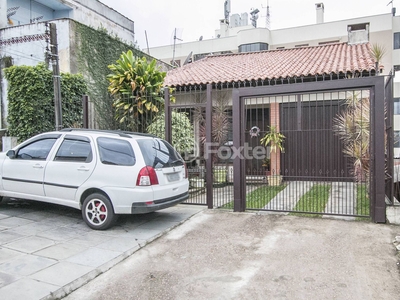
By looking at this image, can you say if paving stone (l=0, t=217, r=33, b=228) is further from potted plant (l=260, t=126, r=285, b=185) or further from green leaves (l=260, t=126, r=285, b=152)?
green leaves (l=260, t=126, r=285, b=152)

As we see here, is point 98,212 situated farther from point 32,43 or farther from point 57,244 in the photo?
point 32,43

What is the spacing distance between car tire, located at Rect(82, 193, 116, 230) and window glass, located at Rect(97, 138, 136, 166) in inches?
23.7

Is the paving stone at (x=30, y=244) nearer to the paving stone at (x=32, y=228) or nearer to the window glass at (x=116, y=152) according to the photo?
the paving stone at (x=32, y=228)

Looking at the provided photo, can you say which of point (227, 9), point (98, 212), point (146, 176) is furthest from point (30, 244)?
point (227, 9)

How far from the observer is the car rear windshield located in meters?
5.27

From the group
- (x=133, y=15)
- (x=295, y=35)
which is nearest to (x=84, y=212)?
(x=133, y=15)

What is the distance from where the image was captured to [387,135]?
21.1ft

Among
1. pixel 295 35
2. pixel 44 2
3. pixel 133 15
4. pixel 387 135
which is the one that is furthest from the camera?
pixel 295 35

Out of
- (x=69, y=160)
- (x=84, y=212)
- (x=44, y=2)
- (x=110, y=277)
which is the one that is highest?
(x=44, y=2)

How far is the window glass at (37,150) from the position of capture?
229 inches

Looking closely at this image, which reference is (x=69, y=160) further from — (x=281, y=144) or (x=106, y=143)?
(x=281, y=144)

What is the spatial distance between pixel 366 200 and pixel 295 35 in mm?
25249

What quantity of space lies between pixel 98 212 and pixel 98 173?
65 centimetres

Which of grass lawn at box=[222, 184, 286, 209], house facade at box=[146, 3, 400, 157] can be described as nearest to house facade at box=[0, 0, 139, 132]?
grass lawn at box=[222, 184, 286, 209]
